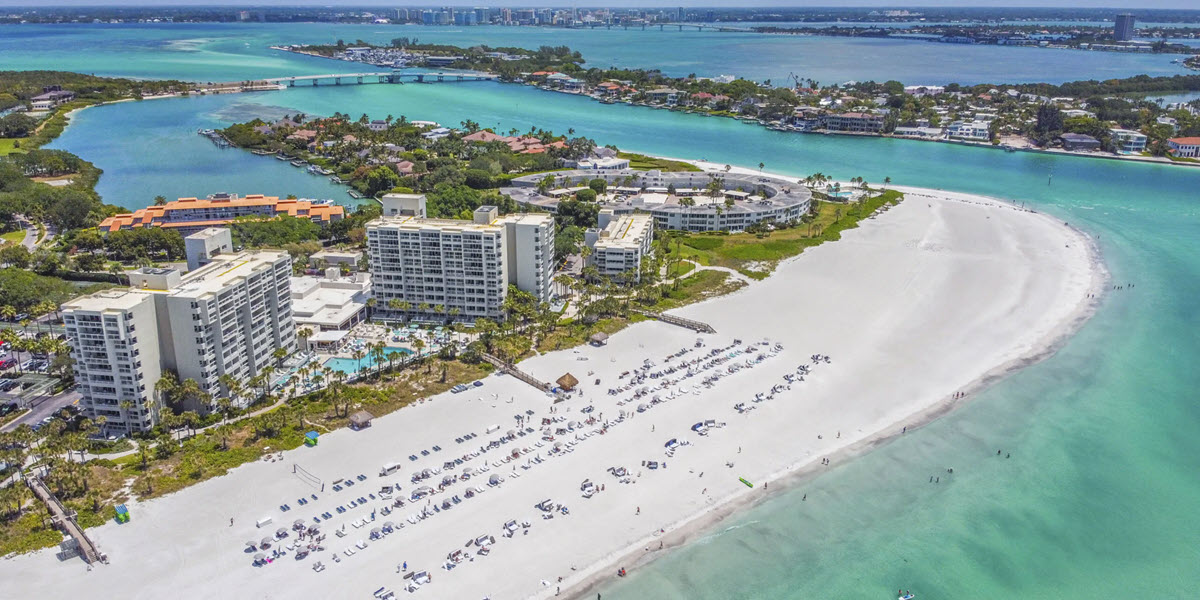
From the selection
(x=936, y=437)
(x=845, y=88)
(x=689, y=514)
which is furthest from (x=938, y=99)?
(x=689, y=514)

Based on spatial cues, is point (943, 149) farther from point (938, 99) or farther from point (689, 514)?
point (689, 514)

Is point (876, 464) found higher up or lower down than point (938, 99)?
Result: lower down

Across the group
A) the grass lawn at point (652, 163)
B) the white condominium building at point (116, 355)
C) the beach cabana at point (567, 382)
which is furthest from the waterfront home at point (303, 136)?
the beach cabana at point (567, 382)

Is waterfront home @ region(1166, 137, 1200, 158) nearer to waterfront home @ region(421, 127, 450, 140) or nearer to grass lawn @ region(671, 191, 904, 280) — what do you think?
grass lawn @ region(671, 191, 904, 280)

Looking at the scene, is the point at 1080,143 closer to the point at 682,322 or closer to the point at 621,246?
the point at 621,246

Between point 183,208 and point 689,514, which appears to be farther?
point 183,208

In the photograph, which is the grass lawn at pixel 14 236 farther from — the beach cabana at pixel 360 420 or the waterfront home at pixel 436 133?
the waterfront home at pixel 436 133

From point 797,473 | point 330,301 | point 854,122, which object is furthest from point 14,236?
point 854,122
